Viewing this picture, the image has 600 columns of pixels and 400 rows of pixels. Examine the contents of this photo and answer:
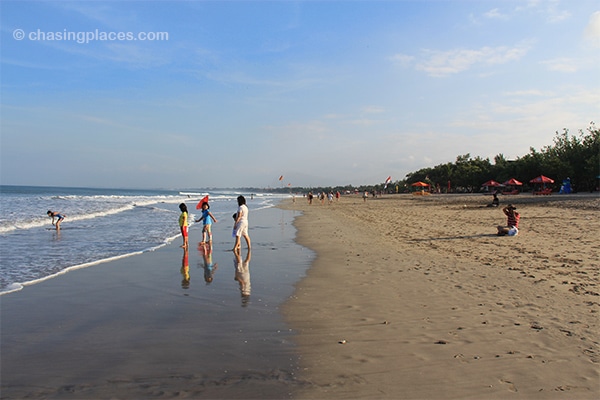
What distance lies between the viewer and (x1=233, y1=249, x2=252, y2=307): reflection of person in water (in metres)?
6.81

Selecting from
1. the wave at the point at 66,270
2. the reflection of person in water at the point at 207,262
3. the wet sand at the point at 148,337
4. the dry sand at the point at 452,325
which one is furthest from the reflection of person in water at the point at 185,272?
the dry sand at the point at 452,325

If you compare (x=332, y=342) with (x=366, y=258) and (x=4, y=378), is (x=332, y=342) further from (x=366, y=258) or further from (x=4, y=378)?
(x=366, y=258)

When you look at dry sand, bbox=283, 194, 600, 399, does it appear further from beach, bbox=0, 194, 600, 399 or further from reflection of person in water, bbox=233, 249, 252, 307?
reflection of person in water, bbox=233, 249, 252, 307

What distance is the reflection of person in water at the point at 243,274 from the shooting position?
22.3ft

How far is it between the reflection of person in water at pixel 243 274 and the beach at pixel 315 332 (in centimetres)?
12

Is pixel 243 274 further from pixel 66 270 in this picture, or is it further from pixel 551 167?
pixel 551 167

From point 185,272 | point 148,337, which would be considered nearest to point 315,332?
point 148,337

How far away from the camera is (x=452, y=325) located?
16.8ft

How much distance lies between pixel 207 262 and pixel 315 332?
567 cm

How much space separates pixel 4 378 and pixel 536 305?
6.72 metres

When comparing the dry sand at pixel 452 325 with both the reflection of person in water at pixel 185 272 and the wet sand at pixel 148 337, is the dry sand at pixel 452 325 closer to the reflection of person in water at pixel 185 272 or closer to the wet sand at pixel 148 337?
the wet sand at pixel 148 337

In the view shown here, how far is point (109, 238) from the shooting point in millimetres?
14992

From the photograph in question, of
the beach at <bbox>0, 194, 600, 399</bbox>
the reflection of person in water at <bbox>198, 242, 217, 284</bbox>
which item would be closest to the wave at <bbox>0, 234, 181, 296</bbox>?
the beach at <bbox>0, 194, 600, 399</bbox>

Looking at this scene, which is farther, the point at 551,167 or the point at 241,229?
the point at 551,167
